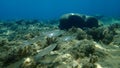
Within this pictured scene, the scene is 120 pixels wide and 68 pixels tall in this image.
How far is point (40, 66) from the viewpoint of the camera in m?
6.20

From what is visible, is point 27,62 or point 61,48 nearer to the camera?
point 27,62

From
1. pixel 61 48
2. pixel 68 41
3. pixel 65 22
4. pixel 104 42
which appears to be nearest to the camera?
pixel 61 48

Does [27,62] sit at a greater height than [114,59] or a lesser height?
greater

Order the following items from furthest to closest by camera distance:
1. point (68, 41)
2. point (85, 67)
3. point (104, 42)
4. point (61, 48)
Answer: point (104, 42)
point (68, 41)
point (61, 48)
point (85, 67)

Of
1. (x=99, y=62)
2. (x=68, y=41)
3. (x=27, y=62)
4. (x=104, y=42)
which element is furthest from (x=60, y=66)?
(x=104, y=42)

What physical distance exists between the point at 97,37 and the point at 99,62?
202 inches

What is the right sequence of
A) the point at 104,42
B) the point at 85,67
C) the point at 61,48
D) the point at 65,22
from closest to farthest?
the point at 85,67 < the point at 61,48 < the point at 104,42 < the point at 65,22

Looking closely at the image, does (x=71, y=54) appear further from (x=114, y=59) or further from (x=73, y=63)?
(x=114, y=59)

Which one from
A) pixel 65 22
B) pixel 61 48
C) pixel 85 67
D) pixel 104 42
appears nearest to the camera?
pixel 85 67

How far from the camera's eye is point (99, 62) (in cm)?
702

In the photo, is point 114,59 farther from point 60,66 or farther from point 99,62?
point 60,66

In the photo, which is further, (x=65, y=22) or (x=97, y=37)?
(x=65, y=22)

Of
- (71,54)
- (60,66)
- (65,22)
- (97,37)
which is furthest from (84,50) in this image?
(65,22)

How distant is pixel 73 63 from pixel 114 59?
6.85 feet
